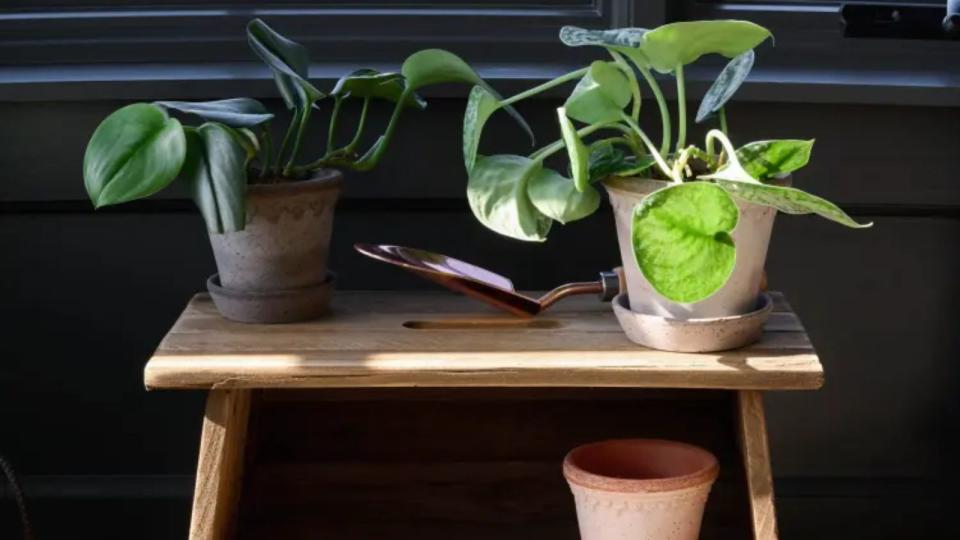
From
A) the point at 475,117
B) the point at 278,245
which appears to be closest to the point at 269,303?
the point at 278,245

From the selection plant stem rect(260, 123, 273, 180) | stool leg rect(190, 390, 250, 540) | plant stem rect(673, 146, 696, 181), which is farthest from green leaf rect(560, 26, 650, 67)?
stool leg rect(190, 390, 250, 540)

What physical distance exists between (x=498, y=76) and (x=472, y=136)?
0.99 feet

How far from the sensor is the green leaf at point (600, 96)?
126 cm

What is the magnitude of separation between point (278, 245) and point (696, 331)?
1.41 feet

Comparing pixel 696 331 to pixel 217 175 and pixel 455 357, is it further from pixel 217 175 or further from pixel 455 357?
pixel 217 175

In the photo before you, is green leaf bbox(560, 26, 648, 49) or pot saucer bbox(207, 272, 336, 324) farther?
pot saucer bbox(207, 272, 336, 324)

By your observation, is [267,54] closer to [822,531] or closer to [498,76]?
[498,76]

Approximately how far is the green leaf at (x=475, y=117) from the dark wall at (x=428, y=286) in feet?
0.93

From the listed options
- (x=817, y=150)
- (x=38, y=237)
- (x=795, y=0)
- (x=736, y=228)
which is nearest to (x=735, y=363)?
(x=736, y=228)

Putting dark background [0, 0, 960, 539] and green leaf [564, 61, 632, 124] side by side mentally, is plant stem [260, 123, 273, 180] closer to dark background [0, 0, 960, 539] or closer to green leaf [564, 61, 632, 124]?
dark background [0, 0, 960, 539]

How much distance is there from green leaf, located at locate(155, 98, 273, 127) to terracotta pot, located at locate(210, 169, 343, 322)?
77 mm

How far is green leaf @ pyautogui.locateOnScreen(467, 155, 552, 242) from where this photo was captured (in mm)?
1283

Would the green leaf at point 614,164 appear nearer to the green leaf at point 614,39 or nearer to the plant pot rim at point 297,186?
the green leaf at point 614,39

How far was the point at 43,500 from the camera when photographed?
1.68 metres
